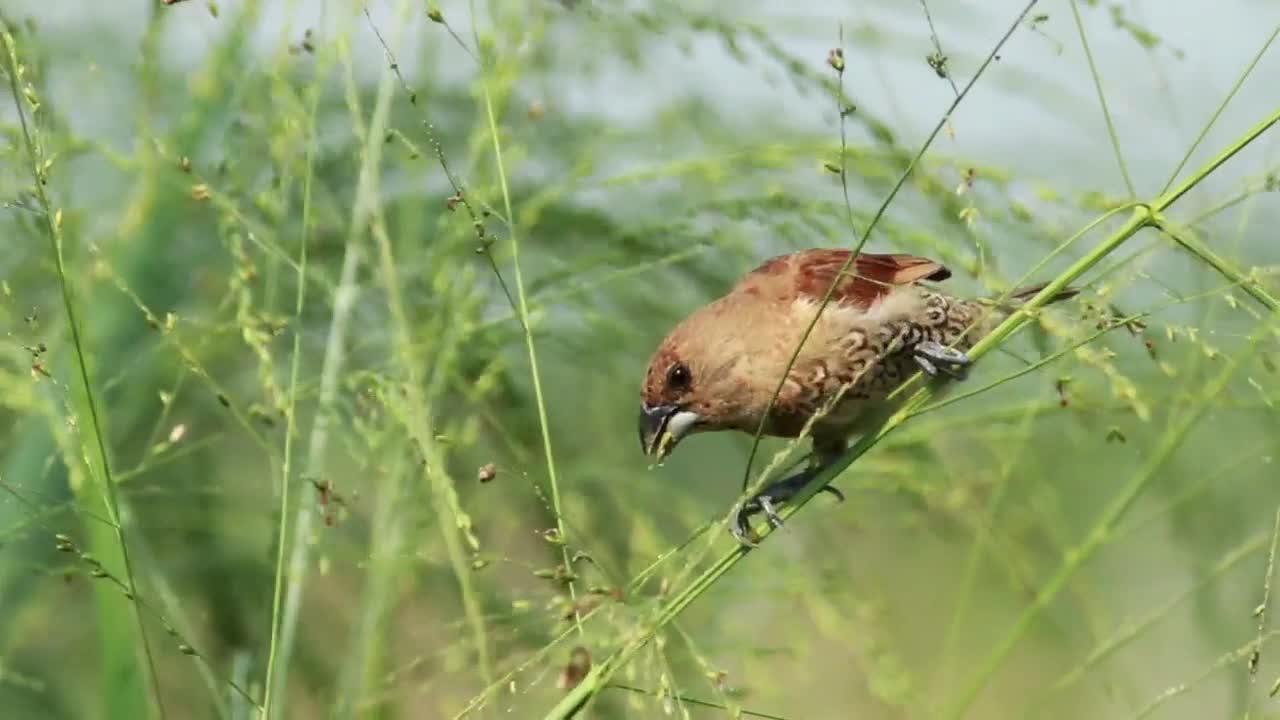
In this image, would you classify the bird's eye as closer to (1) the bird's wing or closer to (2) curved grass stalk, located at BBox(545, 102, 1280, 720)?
(1) the bird's wing

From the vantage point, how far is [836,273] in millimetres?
2480

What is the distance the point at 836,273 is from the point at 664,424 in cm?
41

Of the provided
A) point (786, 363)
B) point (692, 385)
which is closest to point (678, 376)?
point (692, 385)

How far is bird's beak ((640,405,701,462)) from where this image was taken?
2334mm

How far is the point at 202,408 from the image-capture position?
9.45 feet

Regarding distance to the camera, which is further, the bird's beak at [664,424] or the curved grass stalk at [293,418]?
the bird's beak at [664,424]

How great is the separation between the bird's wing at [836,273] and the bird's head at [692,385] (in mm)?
153

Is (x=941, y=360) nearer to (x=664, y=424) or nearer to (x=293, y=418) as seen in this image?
(x=664, y=424)

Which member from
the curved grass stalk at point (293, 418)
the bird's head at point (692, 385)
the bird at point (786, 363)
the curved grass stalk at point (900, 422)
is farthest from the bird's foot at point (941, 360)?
the curved grass stalk at point (293, 418)

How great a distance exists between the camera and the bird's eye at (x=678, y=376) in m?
2.32

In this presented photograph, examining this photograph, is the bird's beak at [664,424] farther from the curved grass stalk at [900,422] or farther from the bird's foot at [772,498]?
the curved grass stalk at [900,422]

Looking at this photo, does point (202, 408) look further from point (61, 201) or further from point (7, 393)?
point (61, 201)

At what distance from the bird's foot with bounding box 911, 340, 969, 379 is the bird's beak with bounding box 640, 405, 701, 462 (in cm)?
37

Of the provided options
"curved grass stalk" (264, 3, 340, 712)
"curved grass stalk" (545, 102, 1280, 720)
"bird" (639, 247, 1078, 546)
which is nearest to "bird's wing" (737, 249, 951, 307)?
"bird" (639, 247, 1078, 546)
